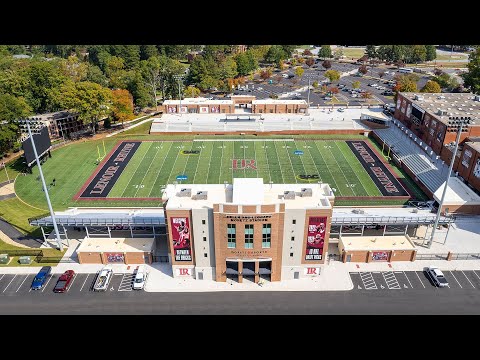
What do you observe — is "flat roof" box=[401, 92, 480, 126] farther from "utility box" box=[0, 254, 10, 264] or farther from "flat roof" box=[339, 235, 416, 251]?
"utility box" box=[0, 254, 10, 264]

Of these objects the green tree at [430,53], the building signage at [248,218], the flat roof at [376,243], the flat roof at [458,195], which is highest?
the green tree at [430,53]

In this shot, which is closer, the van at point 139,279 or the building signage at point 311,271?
the van at point 139,279

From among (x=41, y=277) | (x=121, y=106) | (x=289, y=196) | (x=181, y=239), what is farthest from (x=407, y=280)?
(x=121, y=106)

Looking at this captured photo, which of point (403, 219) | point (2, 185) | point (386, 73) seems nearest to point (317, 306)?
point (403, 219)

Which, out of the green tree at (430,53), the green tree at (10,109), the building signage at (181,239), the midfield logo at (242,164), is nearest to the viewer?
the building signage at (181,239)

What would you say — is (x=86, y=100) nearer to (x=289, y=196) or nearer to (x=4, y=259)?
(x=4, y=259)

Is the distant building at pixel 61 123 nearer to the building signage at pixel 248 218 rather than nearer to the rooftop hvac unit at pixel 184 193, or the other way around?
the rooftop hvac unit at pixel 184 193

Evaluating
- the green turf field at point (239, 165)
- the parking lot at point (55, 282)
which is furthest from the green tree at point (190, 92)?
the parking lot at point (55, 282)
